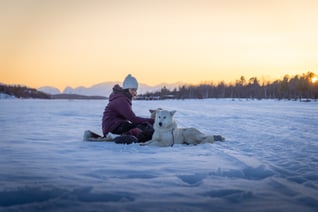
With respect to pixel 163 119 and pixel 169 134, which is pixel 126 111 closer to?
pixel 163 119

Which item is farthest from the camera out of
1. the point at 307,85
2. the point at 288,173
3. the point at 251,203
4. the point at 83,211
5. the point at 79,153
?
the point at 307,85

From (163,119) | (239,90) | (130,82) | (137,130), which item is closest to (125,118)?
(137,130)

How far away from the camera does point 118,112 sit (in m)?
6.57

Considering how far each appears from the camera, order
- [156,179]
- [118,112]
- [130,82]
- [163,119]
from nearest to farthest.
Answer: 1. [156,179]
2. [163,119]
3. [118,112]
4. [130,82]

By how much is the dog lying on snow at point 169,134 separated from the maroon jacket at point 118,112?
0.67 meters

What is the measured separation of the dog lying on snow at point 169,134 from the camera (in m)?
5.93

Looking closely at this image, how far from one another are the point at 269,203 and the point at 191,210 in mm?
739

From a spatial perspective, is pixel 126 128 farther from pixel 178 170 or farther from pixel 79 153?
pixel 178 170

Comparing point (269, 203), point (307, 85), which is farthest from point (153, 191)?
point (307, 85)

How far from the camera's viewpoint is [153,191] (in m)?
2.81

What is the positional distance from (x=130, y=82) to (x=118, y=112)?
2.50ft

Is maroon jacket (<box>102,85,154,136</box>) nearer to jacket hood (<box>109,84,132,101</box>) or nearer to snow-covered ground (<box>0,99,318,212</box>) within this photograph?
jacket hood (<box>109,84,132,101</box>)

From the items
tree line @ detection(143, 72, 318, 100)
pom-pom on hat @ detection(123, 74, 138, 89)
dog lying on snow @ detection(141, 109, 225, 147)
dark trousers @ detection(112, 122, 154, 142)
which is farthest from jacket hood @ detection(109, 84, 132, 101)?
tree line @ detection(143, 72, 318, 100)

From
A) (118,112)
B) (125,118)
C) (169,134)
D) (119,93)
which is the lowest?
(169,134)
